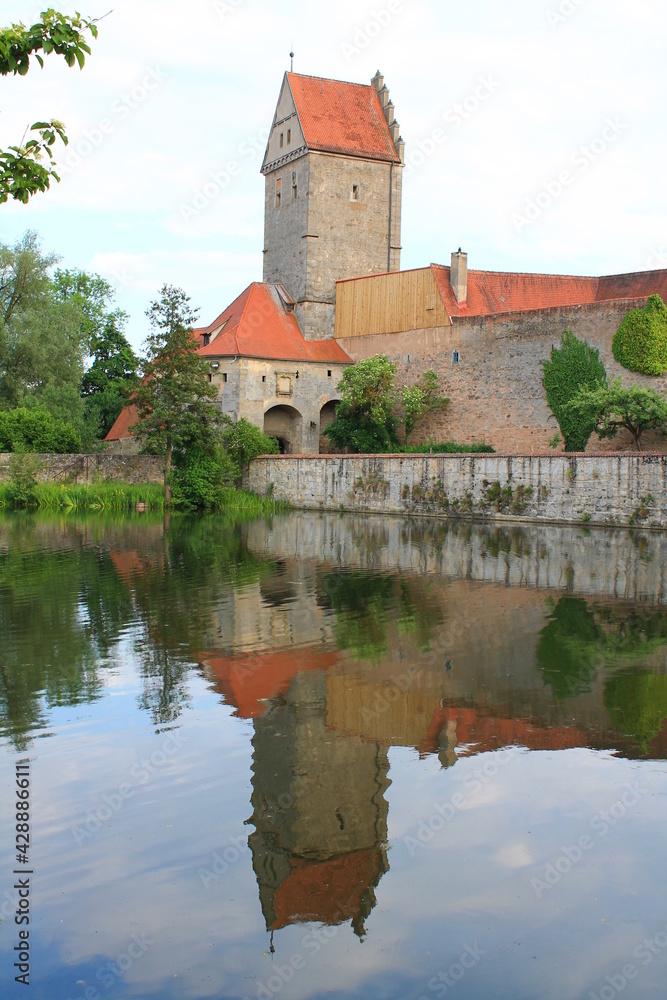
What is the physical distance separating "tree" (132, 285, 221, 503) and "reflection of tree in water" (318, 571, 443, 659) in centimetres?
1874

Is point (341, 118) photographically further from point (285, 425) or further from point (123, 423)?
point (123, 423)

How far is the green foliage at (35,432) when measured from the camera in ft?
118

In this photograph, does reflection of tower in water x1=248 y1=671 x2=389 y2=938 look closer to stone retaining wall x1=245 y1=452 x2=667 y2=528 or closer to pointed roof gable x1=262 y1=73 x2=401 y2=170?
stone retaining wall x1=245 y1=452 x2=667 y2=528

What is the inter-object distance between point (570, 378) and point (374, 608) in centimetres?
2368

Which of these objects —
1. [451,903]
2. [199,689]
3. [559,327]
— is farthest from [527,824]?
[559,327]

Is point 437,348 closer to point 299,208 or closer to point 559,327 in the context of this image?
point 559,327

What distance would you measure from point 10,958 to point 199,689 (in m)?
3.85

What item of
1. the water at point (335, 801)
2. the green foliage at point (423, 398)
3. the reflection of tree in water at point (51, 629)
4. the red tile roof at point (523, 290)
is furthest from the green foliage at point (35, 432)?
the water at point (335, 801)

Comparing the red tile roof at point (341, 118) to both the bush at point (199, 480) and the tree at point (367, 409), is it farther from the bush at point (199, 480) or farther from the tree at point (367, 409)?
the bush at point (199, 480)

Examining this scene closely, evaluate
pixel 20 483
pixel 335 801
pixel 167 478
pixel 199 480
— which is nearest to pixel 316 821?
pixel 335 801

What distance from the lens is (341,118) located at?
4391cm

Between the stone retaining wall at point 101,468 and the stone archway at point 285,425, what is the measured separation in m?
6.69

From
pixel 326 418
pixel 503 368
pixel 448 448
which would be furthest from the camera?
pixel 326 418

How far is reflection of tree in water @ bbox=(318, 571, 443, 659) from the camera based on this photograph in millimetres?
9797
